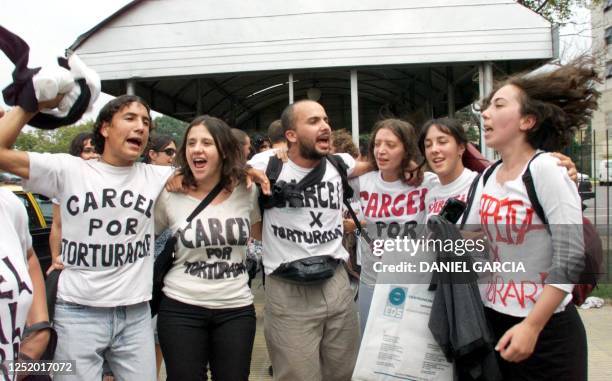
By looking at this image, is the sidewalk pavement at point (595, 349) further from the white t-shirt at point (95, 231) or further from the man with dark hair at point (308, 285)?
the white t-shirt at point (95, 231)

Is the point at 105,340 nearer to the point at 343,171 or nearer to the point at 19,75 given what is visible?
the point at 19,75

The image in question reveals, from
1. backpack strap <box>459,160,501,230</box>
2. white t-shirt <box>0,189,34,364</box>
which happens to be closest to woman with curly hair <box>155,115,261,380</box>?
white t-shirt <box>0,189,34,364</box>

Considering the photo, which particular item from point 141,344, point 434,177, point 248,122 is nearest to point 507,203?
point 434,177

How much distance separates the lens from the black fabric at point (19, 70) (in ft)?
6.21

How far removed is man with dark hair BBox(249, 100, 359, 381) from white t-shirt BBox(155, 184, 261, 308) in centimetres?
28

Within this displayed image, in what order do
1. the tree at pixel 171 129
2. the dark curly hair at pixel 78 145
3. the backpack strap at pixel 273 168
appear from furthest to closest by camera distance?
the dark curly hair at pixel 78 145, the tree at pixel 171 129, the backpack strap at pixel 273 168

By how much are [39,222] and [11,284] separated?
4154 millimetres

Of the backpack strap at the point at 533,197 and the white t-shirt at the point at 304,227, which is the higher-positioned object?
the backpack strap at the point at 533,197

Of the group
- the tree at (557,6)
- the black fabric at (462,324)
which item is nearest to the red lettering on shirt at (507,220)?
the black fabric at (462,324)

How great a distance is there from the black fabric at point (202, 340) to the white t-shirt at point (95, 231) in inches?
9.2

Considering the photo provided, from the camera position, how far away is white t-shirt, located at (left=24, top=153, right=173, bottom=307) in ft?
7.87

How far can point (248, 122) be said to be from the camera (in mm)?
18594

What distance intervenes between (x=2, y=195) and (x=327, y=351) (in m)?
2.02

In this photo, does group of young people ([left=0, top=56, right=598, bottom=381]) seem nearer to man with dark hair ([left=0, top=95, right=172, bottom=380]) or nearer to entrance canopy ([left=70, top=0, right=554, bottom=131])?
man with dark hair ([left=0, top=95, right=172, bottom=380])
